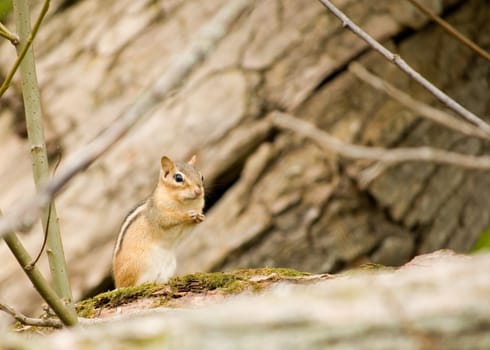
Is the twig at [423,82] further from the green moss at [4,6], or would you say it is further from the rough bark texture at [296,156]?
the rough bark texture at [296,156]

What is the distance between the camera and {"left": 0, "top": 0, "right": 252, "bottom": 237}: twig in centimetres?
96

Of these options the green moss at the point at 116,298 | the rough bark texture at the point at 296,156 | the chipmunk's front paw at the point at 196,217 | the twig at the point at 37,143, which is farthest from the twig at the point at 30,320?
the rough bark texture at the point at 296,156

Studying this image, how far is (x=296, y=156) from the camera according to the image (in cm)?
503

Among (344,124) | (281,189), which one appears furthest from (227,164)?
(344,124)

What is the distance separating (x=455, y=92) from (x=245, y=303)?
4.36 metres

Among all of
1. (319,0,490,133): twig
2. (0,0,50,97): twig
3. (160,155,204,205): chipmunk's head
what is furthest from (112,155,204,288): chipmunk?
(319,0,490,133): twig

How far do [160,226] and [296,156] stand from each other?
1.05 meters

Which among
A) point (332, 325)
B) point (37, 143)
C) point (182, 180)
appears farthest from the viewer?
point (182, 180)

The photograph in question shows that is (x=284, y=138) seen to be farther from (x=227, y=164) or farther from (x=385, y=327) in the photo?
(x=385, y=327)

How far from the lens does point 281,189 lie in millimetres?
4957

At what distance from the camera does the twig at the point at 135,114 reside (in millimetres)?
957

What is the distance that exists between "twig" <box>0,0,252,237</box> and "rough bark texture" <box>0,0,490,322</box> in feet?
12.5

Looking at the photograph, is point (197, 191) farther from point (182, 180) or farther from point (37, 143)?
point (37, 143)

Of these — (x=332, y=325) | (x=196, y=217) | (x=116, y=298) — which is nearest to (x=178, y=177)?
(x=196, y=217)
